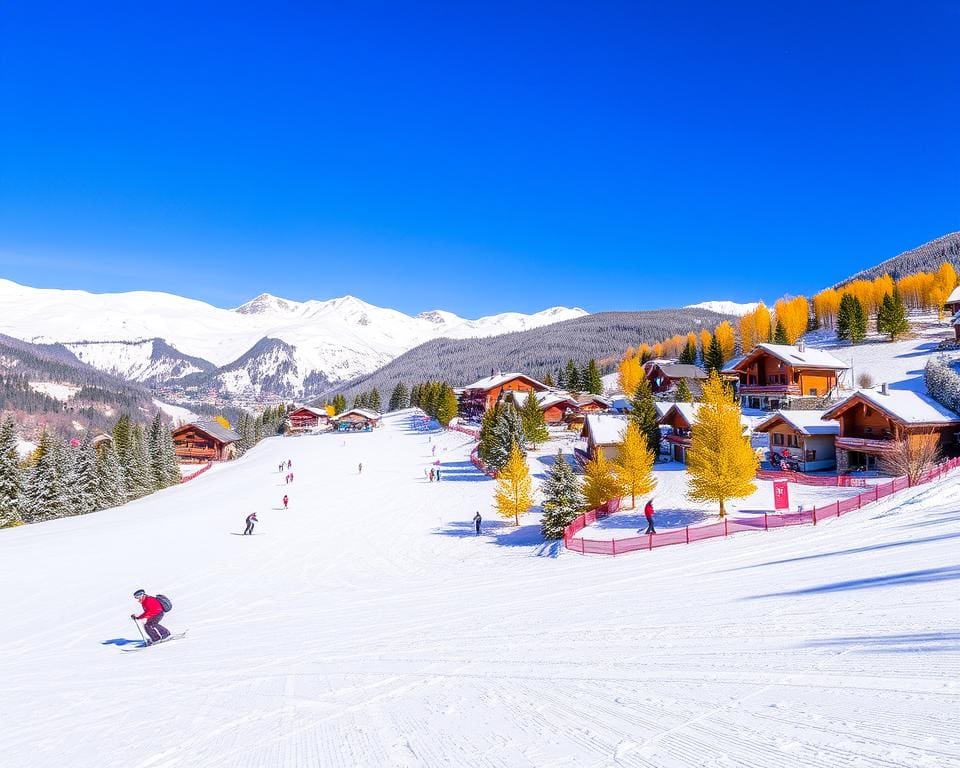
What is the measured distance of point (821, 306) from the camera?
115m

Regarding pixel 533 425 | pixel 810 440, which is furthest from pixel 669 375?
pixel 810 440

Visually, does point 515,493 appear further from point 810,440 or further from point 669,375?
point 669,375

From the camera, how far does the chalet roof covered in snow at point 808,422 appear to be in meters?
35.8

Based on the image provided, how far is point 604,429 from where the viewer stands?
4244 cm

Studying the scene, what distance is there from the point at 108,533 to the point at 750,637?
33482 mm

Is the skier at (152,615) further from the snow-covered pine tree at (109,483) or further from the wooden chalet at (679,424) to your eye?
the snow-covered pine tree at (109,483)

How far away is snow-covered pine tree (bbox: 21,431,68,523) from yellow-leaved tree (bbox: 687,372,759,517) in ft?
161

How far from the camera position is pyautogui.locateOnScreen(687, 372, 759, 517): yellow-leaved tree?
24266 mm

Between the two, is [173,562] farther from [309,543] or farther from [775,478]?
[775,478]

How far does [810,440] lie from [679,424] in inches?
363

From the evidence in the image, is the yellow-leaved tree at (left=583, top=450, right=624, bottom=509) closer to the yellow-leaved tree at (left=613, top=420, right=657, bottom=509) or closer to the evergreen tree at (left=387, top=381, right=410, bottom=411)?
the yellow-leaved tree at (left=613, top=420, right=657, bottom=509)

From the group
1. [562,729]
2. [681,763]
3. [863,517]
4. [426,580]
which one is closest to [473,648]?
[562,729]

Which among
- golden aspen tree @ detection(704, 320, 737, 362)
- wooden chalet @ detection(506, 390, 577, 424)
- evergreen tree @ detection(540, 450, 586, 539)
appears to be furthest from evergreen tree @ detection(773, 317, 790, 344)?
evergreen tree @ detection(540, 450, 586, 539)

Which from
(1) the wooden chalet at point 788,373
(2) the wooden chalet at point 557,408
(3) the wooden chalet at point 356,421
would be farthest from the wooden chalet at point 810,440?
Answer: (3) the wooden chalet at point 356,421
